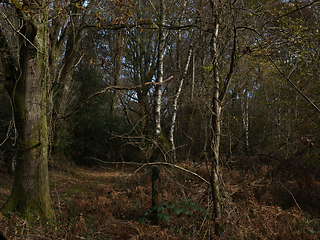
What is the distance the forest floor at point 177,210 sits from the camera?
3682 millimetres

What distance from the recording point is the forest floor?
12.1 ft

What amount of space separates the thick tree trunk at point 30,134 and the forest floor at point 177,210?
351mm

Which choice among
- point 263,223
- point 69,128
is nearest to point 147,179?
point 263,223

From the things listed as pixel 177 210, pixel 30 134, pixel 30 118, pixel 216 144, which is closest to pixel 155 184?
pixel 177 210

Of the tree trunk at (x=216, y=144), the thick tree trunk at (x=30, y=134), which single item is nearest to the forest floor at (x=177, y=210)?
the tree trunk at (x=216, y=144)

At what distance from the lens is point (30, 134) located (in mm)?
4523

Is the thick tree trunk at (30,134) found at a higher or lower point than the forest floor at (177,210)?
higher

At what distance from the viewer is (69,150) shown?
12.4 m

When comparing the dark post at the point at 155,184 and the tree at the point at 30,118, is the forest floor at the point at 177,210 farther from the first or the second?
the tree at the point at 30,118

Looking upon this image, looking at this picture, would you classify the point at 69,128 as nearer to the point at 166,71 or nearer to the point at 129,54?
the point at 129,54

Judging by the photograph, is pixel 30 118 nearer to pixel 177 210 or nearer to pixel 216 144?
pixel 177 210

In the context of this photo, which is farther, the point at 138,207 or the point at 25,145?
the point at 138,207

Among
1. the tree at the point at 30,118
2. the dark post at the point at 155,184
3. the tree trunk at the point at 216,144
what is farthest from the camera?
the dark post at the point at 155,184

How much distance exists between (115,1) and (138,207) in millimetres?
5276
